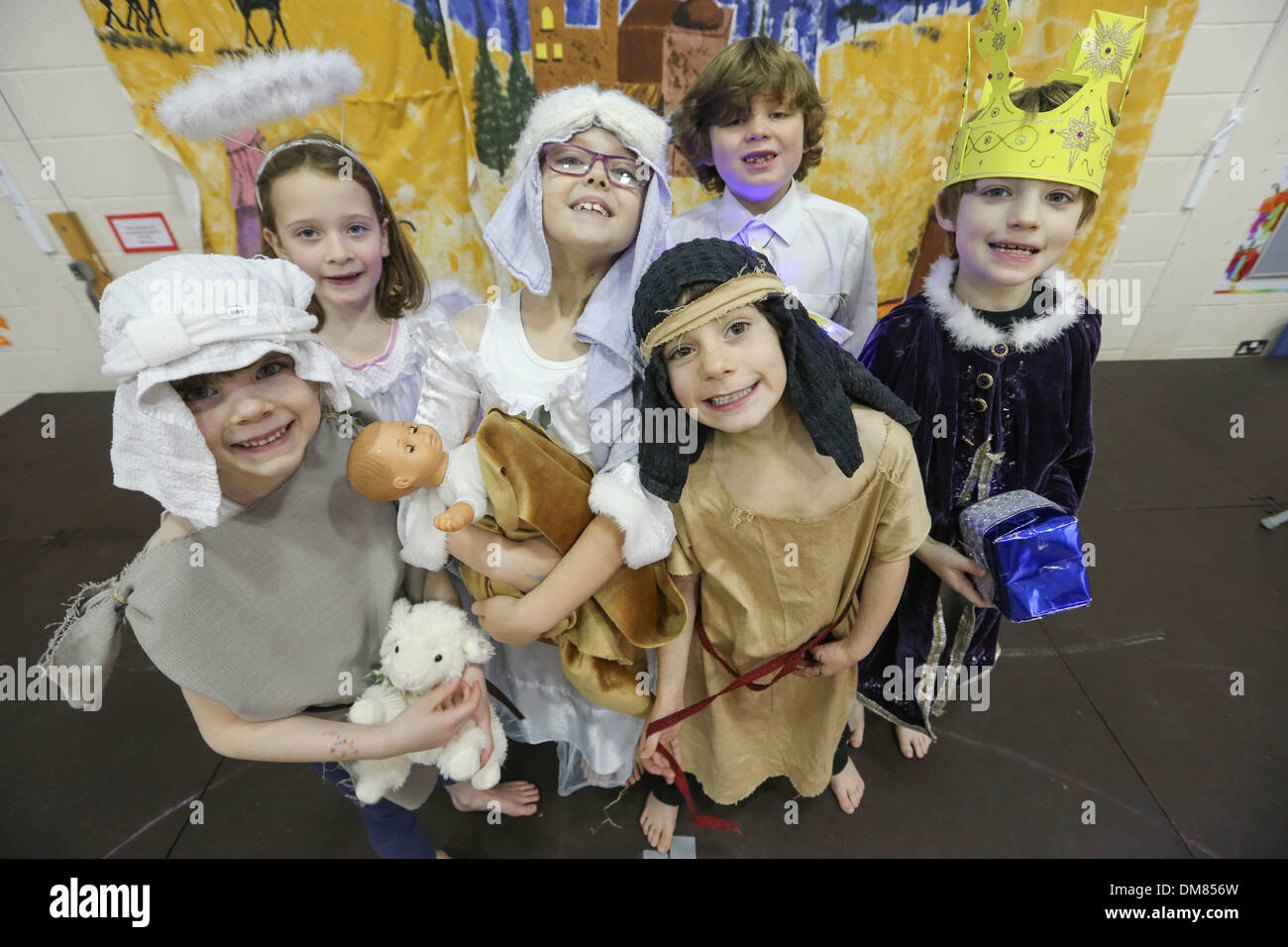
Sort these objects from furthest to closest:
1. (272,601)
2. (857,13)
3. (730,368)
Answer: (857,13)
(272,601)
(730,368)

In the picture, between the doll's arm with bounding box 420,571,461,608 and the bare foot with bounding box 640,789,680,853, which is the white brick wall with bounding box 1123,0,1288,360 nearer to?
the bare foot with bounding box 640,789,680,853

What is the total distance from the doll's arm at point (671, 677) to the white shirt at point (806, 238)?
103cm

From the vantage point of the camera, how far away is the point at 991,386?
132cm

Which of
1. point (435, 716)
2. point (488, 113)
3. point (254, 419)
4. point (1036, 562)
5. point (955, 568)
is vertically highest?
point (488, 113)

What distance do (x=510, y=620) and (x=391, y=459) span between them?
39 centimetres

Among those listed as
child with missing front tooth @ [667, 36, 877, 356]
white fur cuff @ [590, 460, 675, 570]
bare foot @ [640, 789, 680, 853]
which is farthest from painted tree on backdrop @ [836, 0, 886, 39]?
bare foot @ [640, 789, 680, 853]

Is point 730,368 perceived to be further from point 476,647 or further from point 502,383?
point 476,647

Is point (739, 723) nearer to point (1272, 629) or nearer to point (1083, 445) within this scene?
point (1083, 445)

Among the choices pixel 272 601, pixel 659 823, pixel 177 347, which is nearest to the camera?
pixel 177 347

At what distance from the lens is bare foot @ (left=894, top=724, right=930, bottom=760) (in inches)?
72.7

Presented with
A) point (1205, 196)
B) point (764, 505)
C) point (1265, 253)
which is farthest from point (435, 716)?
point (1265, 253)

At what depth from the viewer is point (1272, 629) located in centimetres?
210

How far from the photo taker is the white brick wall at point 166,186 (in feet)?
8.80

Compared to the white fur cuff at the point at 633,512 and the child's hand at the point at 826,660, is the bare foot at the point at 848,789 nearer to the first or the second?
the child's hand at the point at 826,660
